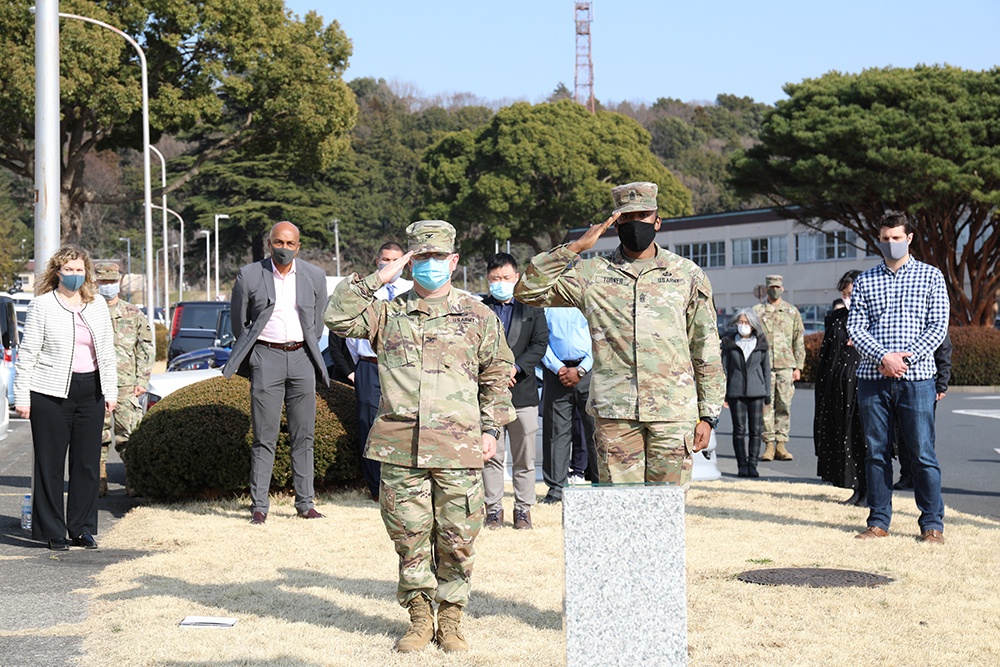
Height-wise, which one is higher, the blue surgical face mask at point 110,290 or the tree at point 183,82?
the tree at point 183,82

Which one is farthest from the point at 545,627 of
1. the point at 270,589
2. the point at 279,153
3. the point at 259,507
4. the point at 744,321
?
the point at 279,153

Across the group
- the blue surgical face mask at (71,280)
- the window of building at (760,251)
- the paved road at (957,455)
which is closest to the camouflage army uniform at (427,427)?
the blue surgical face mask at (71,280)

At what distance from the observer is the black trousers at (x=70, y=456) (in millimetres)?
9055

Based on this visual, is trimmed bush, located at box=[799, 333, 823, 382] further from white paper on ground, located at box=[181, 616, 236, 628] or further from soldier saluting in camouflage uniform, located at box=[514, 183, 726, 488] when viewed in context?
white paper on ground, located at box=[181, 616, 236, 628]

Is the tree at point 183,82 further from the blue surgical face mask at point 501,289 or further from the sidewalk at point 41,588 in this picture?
the blue surgical face mask at point 501,289

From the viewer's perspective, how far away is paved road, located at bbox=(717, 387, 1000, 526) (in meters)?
11.8

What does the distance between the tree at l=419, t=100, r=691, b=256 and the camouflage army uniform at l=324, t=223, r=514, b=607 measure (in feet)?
231

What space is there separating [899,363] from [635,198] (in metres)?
3.36

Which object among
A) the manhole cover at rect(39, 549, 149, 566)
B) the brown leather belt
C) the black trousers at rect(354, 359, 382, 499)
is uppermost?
the brown leather belt

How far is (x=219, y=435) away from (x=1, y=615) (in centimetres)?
390

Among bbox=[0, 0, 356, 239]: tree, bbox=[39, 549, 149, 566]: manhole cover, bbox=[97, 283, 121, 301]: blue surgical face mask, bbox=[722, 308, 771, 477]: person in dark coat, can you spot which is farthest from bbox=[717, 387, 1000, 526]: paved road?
bbox=[0, 0, 356, 239]: tree

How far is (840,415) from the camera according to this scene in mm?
11195

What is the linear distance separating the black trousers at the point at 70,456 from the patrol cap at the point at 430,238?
3.96m

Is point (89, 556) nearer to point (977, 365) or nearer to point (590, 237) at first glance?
point (590, 237)
